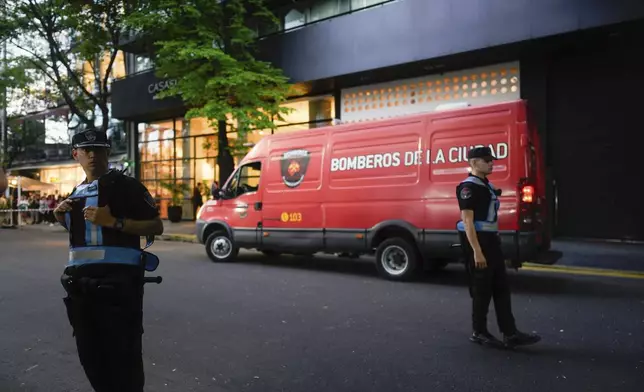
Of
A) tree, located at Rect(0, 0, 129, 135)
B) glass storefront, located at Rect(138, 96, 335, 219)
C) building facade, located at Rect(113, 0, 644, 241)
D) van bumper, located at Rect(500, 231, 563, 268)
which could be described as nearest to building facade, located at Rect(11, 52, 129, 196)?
glass storefront, located at Rect(138, 96, 335, 219)

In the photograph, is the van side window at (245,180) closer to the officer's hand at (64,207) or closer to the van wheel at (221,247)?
the van wheel at (221,247)

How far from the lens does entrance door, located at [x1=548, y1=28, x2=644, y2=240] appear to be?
1235cm

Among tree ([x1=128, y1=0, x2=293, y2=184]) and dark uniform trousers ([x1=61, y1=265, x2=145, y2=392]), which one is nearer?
dark uniform trousers ([x1=61, y1=265, x2=145, y2=392])

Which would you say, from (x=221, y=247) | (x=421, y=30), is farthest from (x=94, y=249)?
(x=421, y=30)

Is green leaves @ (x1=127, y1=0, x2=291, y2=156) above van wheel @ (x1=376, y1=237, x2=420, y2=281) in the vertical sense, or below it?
above

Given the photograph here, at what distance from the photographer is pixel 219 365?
4.09 metres

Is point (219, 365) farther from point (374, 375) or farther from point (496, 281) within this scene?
point (496, 281)

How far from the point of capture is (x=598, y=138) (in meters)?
12.8

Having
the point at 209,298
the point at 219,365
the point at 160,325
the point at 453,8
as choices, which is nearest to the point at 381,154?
the point at 209,298

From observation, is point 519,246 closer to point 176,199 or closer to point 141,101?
point 176,199

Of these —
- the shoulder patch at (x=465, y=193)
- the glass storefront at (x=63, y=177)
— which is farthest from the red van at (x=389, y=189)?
the glass storefront at (x=63, y=177)

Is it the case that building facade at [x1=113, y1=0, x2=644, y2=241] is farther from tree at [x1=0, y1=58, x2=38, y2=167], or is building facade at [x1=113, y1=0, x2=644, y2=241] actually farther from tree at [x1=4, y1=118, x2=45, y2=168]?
tree at [x1=4, y1=118, x2=45, y2=168]

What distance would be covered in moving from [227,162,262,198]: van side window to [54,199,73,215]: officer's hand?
7.03m

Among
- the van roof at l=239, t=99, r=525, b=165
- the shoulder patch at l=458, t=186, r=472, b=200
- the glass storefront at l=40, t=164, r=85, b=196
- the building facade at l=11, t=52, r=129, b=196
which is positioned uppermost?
the building facade at l=11, t=52, r=129, b=196
